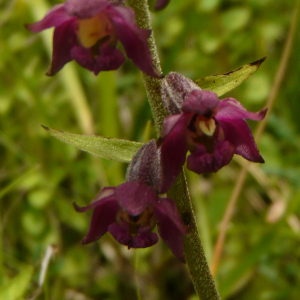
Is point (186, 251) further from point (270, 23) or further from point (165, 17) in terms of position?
point (270, 23)

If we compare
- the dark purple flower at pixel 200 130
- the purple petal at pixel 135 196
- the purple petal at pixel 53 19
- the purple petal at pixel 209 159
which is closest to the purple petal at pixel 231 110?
the dark purple flower at pixel 200 130

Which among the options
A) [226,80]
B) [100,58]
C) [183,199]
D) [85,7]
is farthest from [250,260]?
[85,7]

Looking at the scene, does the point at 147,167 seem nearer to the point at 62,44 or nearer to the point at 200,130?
the point at 200,130

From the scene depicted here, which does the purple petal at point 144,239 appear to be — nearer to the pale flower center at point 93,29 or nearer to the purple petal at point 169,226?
the purple petal at point 169,226

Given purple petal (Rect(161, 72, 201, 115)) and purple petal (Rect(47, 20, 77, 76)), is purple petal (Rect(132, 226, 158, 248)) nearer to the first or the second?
purple petal (Rect(161, 72, 201, 115))

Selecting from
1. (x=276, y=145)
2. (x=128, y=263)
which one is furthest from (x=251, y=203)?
(x=128, y=263)

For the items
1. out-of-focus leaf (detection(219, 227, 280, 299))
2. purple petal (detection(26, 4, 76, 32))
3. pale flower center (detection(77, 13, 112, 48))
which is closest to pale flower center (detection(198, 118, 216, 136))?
pale flower center (detection(77, 13, 112, 48))
